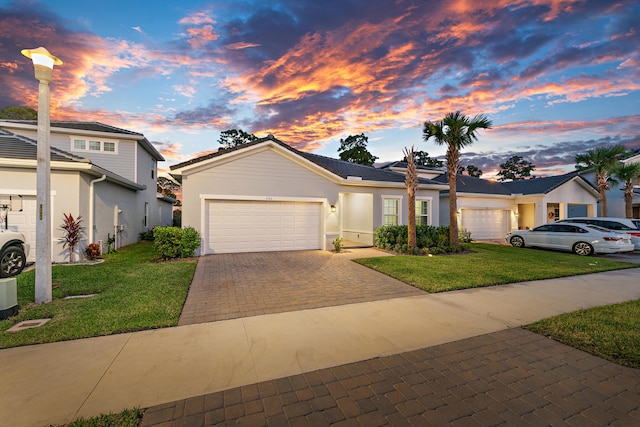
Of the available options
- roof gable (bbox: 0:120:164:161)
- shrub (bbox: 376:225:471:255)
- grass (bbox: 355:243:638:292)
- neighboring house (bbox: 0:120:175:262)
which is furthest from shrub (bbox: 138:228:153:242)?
shrub (bbox: 376:225:471:255)

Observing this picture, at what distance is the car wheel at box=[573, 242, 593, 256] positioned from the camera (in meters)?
12.6

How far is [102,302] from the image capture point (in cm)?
524

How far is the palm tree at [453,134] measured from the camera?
41.0 ft

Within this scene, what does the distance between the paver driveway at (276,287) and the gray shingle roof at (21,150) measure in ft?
18.4

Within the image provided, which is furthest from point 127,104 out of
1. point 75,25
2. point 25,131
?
point 25,131

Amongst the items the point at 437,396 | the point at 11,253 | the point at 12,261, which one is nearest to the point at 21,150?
the point at 11,253

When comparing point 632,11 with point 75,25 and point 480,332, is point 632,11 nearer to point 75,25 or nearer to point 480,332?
point 480,332

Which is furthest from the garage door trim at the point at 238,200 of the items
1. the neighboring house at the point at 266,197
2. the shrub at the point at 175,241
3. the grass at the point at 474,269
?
the grass at the point at 474,269

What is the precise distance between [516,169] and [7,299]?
56.3 m

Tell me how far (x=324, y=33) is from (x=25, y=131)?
17533mm

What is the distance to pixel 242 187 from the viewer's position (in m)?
11.7

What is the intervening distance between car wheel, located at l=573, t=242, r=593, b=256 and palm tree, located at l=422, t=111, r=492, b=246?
5711mm

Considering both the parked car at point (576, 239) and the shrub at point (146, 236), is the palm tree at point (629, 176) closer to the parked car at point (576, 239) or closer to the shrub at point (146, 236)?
the parked car at point (576, 239)

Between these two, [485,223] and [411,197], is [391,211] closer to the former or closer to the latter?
[411,197]
